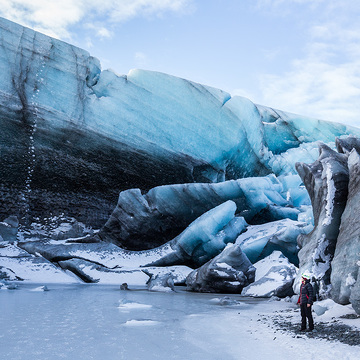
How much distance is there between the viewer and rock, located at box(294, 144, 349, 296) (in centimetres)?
606

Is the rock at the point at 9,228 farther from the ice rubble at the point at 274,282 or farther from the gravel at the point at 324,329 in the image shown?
the gravel at the point at 324,329

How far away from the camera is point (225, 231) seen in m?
11.1

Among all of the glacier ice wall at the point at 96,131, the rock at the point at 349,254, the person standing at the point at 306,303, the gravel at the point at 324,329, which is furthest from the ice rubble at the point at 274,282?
the glacier ice wall at the point at 96,131

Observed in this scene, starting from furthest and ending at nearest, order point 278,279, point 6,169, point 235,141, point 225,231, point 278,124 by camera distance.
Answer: point 278,124 < point 235,141 < point 6,169 < point 225,231 < point 278,279

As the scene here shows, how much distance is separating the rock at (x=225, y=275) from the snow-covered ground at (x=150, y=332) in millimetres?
2691

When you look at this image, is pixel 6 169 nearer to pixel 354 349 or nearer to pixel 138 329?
pixel 138 329

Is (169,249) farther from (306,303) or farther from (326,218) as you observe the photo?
(306,303)

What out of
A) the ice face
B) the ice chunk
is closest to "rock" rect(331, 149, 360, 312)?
the ice chunk

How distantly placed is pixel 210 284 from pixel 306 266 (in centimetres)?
282

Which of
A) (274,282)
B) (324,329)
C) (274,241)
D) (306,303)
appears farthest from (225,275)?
(324,329)

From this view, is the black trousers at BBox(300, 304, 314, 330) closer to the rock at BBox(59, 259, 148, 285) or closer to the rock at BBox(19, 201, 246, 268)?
the rock at BBox(59, 259, 148, 285)

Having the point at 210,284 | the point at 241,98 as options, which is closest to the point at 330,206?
the point at 210,284

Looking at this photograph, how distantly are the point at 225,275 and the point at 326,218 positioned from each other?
2.98 metres

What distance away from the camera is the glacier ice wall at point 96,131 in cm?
1129
